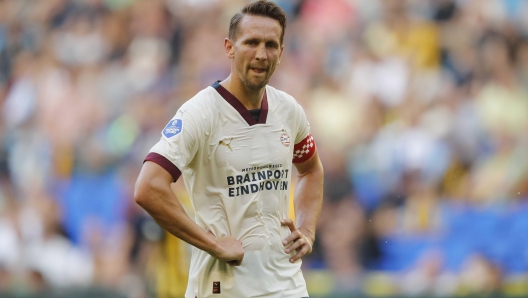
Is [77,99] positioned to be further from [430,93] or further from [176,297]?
[430,93]

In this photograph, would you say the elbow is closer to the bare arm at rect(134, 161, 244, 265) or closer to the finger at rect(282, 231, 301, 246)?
the bare arm at rect(134, 161, 244, 265)

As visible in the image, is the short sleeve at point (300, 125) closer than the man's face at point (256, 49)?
No

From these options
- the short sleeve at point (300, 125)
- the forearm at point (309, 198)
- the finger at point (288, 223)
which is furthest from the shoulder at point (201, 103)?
the forearm at point (309, 198)

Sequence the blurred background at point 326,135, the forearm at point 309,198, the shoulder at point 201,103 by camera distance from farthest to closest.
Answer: the blurred background at point 326,135, the forearm at point 309,198, the shoulder at point 201,103

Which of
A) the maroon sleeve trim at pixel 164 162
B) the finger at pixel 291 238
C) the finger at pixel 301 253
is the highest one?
the maroon sleeve trim at pixel 164 162

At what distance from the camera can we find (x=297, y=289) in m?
4.62

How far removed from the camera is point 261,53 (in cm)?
446

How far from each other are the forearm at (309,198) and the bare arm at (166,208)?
2.73 ft

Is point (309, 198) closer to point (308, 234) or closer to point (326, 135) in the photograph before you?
point (308, 234)

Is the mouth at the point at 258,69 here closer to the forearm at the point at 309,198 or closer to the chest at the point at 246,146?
the chest at the point at 246,146

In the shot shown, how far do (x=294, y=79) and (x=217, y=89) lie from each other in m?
5.53

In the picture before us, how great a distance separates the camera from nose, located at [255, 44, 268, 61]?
4453 mm

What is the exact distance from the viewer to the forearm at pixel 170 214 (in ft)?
13.6

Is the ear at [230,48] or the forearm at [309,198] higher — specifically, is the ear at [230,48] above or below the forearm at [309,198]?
above
